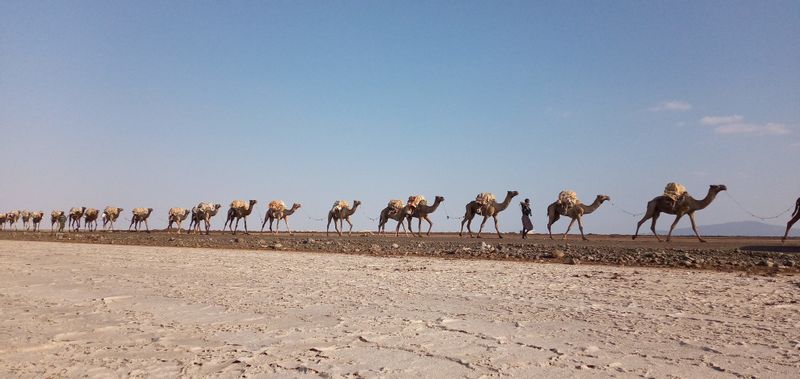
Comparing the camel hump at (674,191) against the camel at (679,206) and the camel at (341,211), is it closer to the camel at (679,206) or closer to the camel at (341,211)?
the camel at (679,206)

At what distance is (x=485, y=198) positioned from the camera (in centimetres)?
3128

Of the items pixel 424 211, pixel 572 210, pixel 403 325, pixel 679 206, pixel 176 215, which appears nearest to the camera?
pixel 403 325

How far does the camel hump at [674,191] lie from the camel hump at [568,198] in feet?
13.8

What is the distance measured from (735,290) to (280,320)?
7085 millimetres

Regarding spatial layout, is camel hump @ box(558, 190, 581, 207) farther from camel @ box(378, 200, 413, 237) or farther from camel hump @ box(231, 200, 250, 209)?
camel hump @ box(231, 200, 250, 209)

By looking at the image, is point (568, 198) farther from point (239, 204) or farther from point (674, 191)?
point (239, 204)

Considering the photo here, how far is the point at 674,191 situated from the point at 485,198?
1037cm

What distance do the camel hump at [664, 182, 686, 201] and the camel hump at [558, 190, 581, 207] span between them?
4205mm

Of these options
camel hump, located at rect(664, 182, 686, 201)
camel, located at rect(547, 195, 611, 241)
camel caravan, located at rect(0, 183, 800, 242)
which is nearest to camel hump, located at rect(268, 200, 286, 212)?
camel caravan, located at rect(0, 183, 800, 242)

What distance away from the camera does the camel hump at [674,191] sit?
23141 millimetres

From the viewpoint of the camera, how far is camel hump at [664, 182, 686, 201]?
75.9 ft

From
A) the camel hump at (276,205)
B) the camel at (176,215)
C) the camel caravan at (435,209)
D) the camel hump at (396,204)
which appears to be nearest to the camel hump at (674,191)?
the camel caravan at (435,209)

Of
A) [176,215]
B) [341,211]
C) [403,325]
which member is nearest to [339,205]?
[341,211]

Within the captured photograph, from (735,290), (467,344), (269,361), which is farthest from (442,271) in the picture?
(269,361)
